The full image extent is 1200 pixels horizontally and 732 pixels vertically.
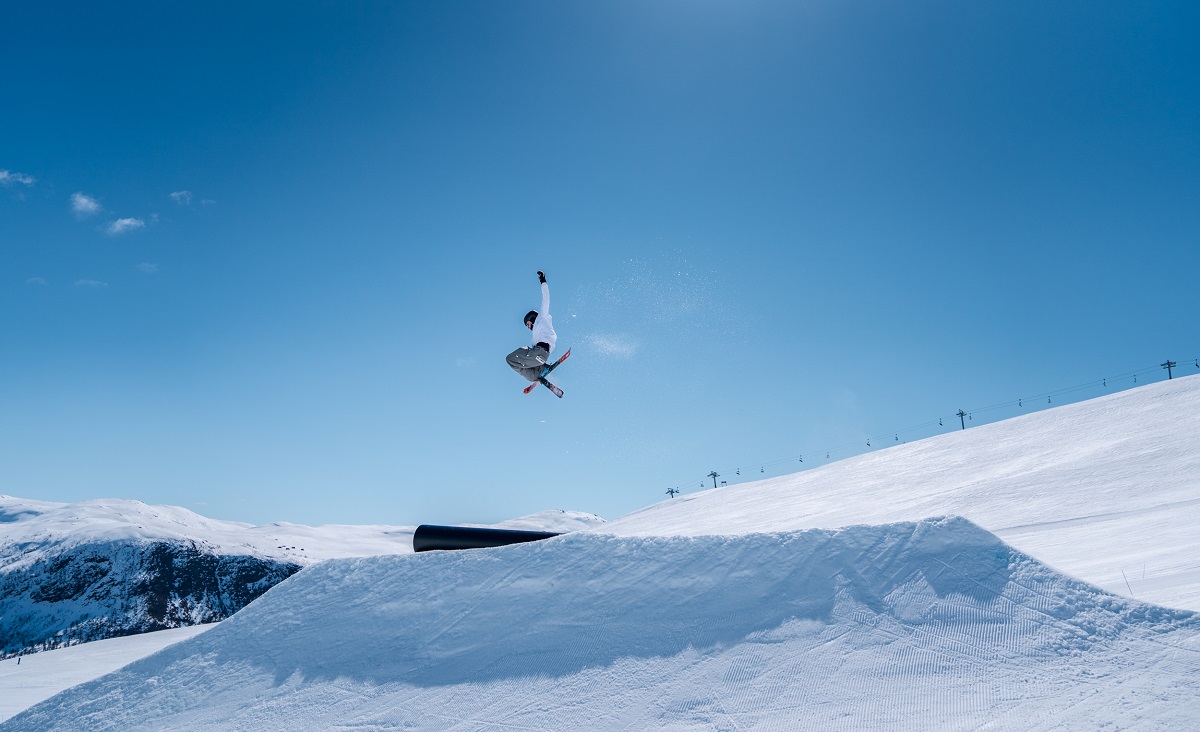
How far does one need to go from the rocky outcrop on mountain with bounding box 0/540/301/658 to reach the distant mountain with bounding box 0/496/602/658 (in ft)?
0.63

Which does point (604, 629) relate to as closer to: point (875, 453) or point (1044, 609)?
point (1044, 609)

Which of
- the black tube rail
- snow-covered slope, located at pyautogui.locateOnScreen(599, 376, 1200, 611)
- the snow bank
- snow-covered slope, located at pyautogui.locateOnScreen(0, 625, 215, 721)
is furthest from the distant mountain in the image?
the snow bank

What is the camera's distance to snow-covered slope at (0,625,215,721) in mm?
16300

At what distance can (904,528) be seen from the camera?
750cm

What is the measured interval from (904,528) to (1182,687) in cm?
281

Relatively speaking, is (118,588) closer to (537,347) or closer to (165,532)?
(165,532)

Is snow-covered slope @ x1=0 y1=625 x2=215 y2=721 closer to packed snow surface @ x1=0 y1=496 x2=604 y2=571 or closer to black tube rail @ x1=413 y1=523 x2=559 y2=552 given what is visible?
black tube rail @ x1=413 y1=523 x2=559 y2=552

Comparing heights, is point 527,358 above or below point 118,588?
above

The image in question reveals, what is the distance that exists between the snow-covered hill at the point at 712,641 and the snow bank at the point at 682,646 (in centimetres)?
2

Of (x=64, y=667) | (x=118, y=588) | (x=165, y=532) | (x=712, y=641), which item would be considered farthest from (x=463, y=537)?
(x=165, y=532)

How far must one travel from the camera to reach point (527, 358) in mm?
14391

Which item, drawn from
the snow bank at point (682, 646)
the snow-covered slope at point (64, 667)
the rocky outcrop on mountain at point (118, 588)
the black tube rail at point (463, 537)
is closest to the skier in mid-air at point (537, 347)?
the black tube rail at point (463, 537)

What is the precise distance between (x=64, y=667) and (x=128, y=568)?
140 m

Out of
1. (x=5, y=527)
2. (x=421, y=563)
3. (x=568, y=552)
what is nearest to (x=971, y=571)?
(x=568, y=552)
